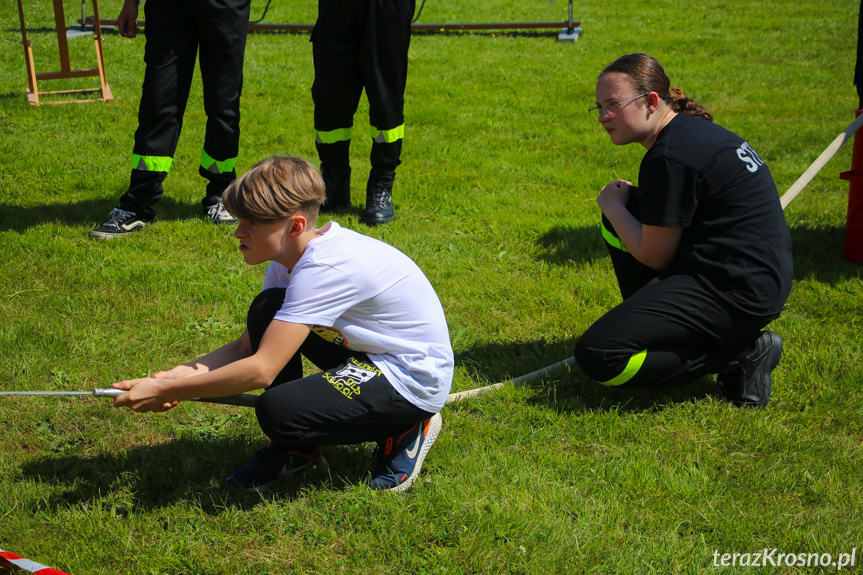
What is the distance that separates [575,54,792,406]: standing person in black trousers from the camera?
9.61 ft

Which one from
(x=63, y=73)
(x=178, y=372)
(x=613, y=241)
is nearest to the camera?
(x=178, y=372)

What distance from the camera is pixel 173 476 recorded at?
2703 millimetres

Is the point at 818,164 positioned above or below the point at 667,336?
above

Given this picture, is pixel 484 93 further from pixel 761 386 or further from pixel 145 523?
pixel 145 523

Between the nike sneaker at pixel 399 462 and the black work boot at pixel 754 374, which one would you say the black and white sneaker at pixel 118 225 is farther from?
the black work boot at pixel 754 374

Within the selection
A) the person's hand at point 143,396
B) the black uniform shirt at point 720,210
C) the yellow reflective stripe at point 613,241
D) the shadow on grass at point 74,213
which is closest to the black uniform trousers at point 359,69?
the shadow on grass at point 74,213

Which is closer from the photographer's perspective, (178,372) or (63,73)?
(178,372)

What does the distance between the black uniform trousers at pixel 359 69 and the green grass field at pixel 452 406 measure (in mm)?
611

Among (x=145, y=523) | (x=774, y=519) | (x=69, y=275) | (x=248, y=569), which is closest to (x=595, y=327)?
(x=774, y=519)

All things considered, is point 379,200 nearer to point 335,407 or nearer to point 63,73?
point 335,407

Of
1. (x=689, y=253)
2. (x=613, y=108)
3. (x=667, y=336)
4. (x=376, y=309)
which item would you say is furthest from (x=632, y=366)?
(x=376, y=309)

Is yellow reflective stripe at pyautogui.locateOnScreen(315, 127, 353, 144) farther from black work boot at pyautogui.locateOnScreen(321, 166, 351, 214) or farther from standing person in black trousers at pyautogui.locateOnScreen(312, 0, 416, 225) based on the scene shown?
black work boot at pyautogui.locateOnScreen(321, 166, 351, 214)

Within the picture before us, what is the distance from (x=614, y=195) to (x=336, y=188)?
2565mm

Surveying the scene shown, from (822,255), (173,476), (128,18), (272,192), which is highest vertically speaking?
(128,18)
